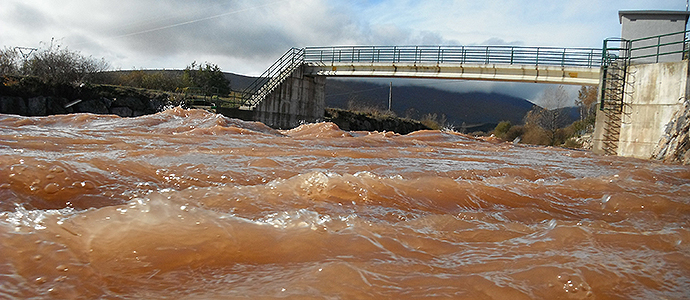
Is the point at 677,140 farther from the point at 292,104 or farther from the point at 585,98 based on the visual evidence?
the point at 585,98

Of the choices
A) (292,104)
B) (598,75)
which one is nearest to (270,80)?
(292,104)

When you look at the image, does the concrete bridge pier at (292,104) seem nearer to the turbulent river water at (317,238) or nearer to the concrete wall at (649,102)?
the concrete wall at (649,102)

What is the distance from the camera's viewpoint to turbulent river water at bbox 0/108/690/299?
1.49 metres

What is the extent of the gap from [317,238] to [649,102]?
52.8 ft

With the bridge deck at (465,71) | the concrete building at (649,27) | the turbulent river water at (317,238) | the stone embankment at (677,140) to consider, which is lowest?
the turbulent river water at (317,238)

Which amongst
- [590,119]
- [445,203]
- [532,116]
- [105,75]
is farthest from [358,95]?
[445,203]

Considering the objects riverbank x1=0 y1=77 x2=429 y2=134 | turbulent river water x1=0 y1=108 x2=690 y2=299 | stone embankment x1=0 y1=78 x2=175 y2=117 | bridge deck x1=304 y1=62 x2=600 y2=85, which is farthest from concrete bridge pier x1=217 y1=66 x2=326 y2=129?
turbulent river water x1=0 y1=108 x2=690 y2=299

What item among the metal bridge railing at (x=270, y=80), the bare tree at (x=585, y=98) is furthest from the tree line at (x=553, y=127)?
the metal bridge railing at (x=270, y=80)

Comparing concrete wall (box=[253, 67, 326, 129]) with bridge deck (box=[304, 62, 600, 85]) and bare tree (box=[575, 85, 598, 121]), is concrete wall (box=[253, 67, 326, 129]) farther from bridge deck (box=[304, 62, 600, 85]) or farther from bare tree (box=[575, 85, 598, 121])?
bare tree (box=[575, 85, 598, 121])

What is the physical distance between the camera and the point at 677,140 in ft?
37.6

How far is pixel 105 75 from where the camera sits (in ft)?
87.9

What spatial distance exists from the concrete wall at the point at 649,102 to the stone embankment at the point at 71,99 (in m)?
19.4

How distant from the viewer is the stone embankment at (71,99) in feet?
57.8

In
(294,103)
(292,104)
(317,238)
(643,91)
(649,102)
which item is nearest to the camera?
(317,238)
